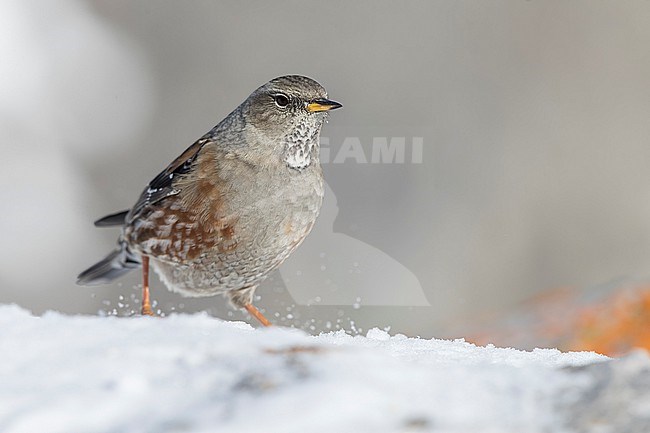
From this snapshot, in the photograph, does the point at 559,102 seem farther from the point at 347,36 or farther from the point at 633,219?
the point at 347,36

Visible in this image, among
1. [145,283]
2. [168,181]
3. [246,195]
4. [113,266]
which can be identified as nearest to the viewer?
[246,195]

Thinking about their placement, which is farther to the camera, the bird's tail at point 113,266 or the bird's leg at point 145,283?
the bird's tail at point 113,266

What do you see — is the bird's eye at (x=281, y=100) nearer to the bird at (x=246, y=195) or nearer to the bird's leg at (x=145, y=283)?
the bird at (x=246, y=195)

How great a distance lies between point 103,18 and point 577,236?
6.68 m

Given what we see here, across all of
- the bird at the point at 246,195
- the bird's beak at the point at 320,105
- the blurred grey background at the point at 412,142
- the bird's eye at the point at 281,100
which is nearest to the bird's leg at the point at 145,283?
the bird at the point at 246,195

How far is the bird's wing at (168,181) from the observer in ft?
16.4

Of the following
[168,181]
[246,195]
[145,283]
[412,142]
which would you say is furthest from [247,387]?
[412,142]

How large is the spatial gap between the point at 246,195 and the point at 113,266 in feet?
6.19

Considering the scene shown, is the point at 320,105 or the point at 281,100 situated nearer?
the point at 320,105

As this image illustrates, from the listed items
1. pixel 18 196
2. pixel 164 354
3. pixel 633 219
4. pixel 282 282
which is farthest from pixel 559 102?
pixel 164 354

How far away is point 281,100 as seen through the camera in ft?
15.9

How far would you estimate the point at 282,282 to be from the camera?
845 centimetres

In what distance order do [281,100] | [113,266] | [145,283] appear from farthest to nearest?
1. [113,266]
2. [145,283]
3. [281,100]

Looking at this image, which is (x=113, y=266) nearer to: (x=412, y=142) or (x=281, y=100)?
(x=281, y=100)
